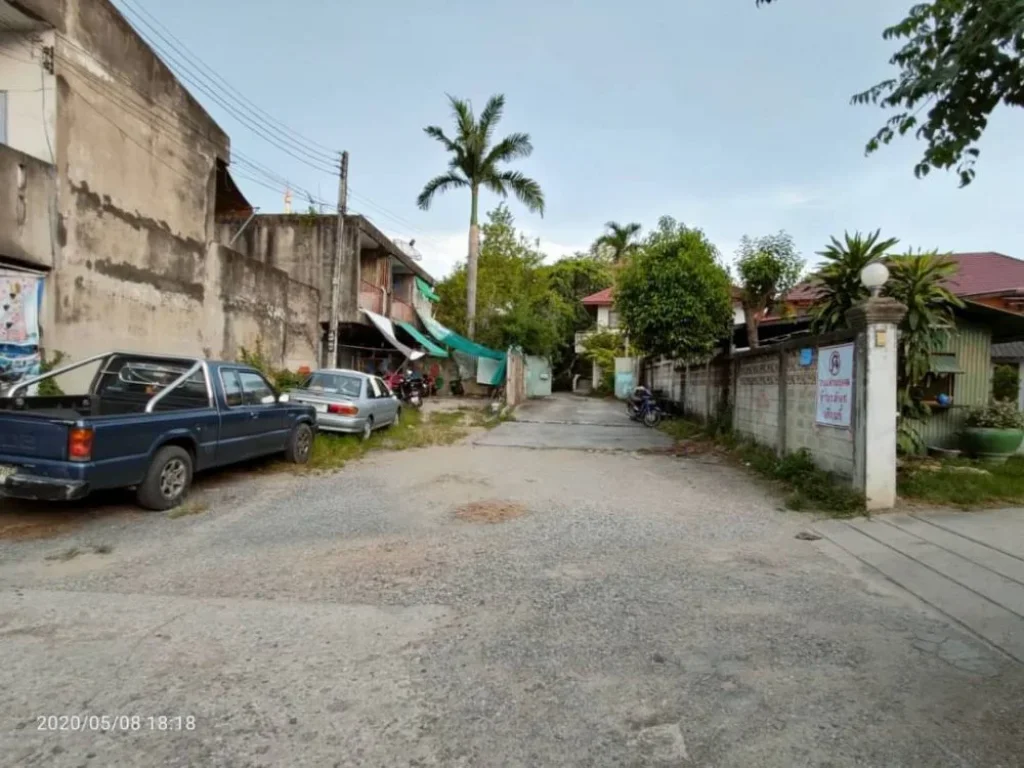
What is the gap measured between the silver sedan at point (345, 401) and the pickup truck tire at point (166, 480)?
14.0 ft

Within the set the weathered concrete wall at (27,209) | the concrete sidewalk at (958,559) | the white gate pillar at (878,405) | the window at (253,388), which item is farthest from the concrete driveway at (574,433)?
the weathered concrete wall at (27,209)

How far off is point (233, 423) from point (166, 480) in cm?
128

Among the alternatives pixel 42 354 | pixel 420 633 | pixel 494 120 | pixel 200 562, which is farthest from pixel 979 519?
pixel 494 120

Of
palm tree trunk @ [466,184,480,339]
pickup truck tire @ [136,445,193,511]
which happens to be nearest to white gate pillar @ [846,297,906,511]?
pickup truck tire @ [136,445,193,511]

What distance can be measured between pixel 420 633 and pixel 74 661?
1.80 meters

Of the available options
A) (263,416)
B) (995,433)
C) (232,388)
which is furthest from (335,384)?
(995,433)

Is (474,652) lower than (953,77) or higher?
lower

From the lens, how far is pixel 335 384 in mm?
12641

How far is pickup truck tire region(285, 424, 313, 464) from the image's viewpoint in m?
9.38

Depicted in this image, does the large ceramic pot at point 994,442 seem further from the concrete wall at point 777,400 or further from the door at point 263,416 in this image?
the door at point 263,416

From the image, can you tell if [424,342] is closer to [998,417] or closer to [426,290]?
[426,290]

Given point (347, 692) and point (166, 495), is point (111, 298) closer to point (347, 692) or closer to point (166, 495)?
point (166, 495)

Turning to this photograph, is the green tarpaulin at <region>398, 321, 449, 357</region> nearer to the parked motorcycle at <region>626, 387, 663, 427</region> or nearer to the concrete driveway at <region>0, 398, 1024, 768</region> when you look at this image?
the parked motorcycle at <region>626, 387, 663, 427</region>
